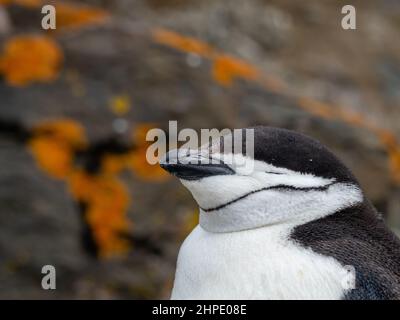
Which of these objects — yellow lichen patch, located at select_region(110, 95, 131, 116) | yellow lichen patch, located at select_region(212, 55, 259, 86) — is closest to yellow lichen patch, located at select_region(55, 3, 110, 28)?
yellow lichen patch, located at select_region(110, 95, 131, 116)

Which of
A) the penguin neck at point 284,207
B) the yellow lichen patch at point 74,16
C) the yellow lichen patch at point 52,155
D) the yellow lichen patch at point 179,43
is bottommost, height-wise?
the penguin neck at point 284,207

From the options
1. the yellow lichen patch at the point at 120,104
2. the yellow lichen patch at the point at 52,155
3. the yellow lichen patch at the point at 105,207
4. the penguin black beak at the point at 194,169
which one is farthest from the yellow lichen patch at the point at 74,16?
the penguin black beak at the point at 194,169

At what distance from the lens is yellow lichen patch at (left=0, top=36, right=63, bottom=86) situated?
4598 mm

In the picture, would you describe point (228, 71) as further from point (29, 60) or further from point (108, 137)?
point (29, 60)

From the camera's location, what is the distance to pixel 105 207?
14.8 ft

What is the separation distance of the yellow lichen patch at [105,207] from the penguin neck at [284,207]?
6.98ft

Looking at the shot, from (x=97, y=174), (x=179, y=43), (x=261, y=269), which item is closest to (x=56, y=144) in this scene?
(x=97, y=174)

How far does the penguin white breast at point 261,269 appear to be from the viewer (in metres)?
2.25

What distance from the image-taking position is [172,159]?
2.38m

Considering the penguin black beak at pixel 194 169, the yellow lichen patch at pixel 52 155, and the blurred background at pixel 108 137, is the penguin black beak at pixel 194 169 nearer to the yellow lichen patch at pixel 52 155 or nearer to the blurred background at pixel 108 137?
the blurred background at pixel 108 137
